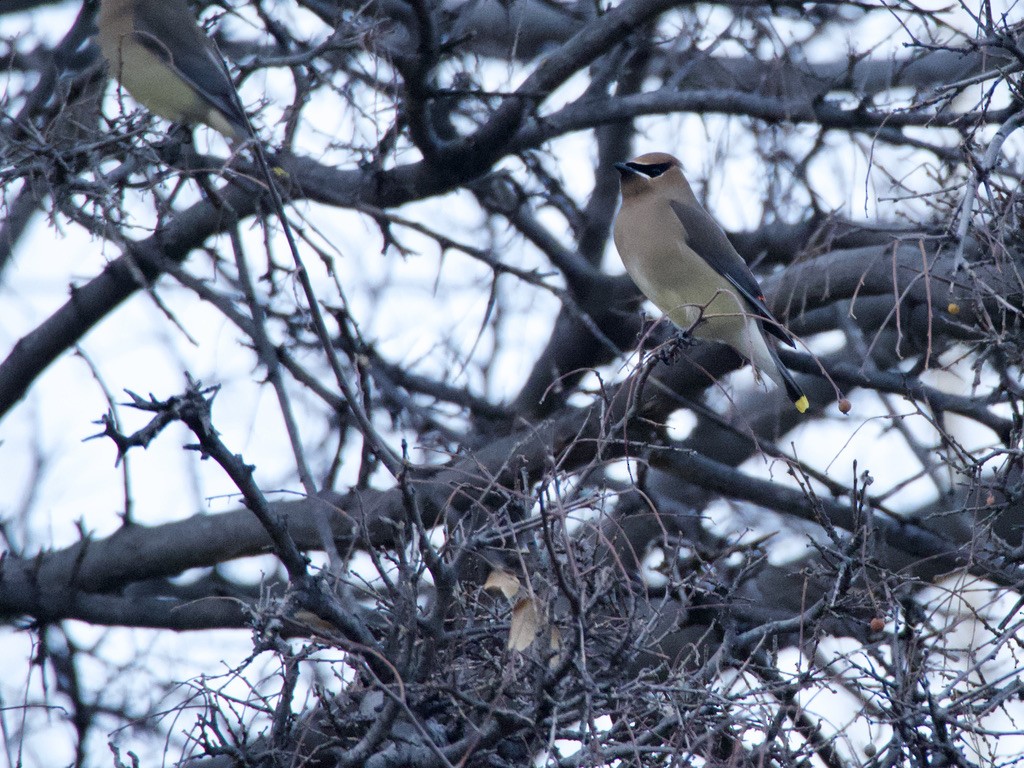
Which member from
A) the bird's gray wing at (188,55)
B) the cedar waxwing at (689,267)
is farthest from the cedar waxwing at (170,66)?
the cedar waxwing at (689,267)

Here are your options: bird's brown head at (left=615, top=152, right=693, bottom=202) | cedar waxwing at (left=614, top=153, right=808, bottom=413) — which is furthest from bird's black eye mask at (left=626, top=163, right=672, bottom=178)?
cedar waxwing at (left=614, top=153, right=808, bottom=413)

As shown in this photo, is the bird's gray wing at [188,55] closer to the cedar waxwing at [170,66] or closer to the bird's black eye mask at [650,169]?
the cedar waxwing at [170,66]

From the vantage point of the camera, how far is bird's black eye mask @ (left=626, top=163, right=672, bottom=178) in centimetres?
544

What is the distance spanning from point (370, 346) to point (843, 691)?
9.52ft

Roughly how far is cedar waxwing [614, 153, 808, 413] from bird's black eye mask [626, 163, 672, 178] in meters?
0.14

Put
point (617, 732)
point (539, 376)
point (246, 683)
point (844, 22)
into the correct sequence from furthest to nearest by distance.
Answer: point (539, 376), point (844, 22), point (246, 683), point (617, 732)

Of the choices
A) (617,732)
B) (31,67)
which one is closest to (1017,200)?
(617,732)

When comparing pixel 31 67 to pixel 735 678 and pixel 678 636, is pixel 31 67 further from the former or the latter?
pixel 735 678

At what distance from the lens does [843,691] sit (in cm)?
283

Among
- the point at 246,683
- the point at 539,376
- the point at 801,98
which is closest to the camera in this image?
the point at 246,683

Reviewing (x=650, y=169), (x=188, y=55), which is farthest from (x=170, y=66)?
(x=650, y=169)

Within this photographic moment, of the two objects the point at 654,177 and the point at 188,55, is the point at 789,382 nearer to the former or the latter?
the point at 654,177

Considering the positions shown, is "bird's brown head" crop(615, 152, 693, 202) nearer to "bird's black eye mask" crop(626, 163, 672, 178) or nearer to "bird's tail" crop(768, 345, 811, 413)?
"bird's black eye mask" crop(626, 163, 672, 178)

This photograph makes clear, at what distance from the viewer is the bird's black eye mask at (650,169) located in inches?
214
